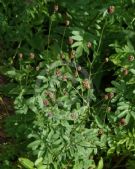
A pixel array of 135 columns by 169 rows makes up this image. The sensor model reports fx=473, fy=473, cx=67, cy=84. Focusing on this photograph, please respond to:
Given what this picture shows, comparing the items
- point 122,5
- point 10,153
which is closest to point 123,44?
point 122,5

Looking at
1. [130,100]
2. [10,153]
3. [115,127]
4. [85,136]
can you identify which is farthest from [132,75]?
[10,153]

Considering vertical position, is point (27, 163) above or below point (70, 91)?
below

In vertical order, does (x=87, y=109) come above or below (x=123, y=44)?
below

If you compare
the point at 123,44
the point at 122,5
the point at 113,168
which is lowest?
the point at 113,168

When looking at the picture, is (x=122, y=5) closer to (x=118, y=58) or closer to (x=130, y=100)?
(x=118, y=58)

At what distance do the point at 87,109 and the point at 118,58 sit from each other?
54 cm

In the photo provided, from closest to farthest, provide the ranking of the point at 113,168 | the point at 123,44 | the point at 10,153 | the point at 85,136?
the point at 85,136 < the point at 10,153 < the point at 113,168 < the point at 123,44

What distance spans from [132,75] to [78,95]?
0.45 metres

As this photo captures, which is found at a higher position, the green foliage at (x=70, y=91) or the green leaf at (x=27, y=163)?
the green foliage at (x=70, y=91)

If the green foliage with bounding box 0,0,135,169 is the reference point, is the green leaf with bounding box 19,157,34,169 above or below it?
below

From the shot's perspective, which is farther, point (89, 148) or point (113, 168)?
point (113, 168)

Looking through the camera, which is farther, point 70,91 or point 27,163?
point 70,91

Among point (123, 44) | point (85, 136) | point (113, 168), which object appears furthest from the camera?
point (123, 44)

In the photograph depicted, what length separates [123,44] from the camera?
4.16 metres
